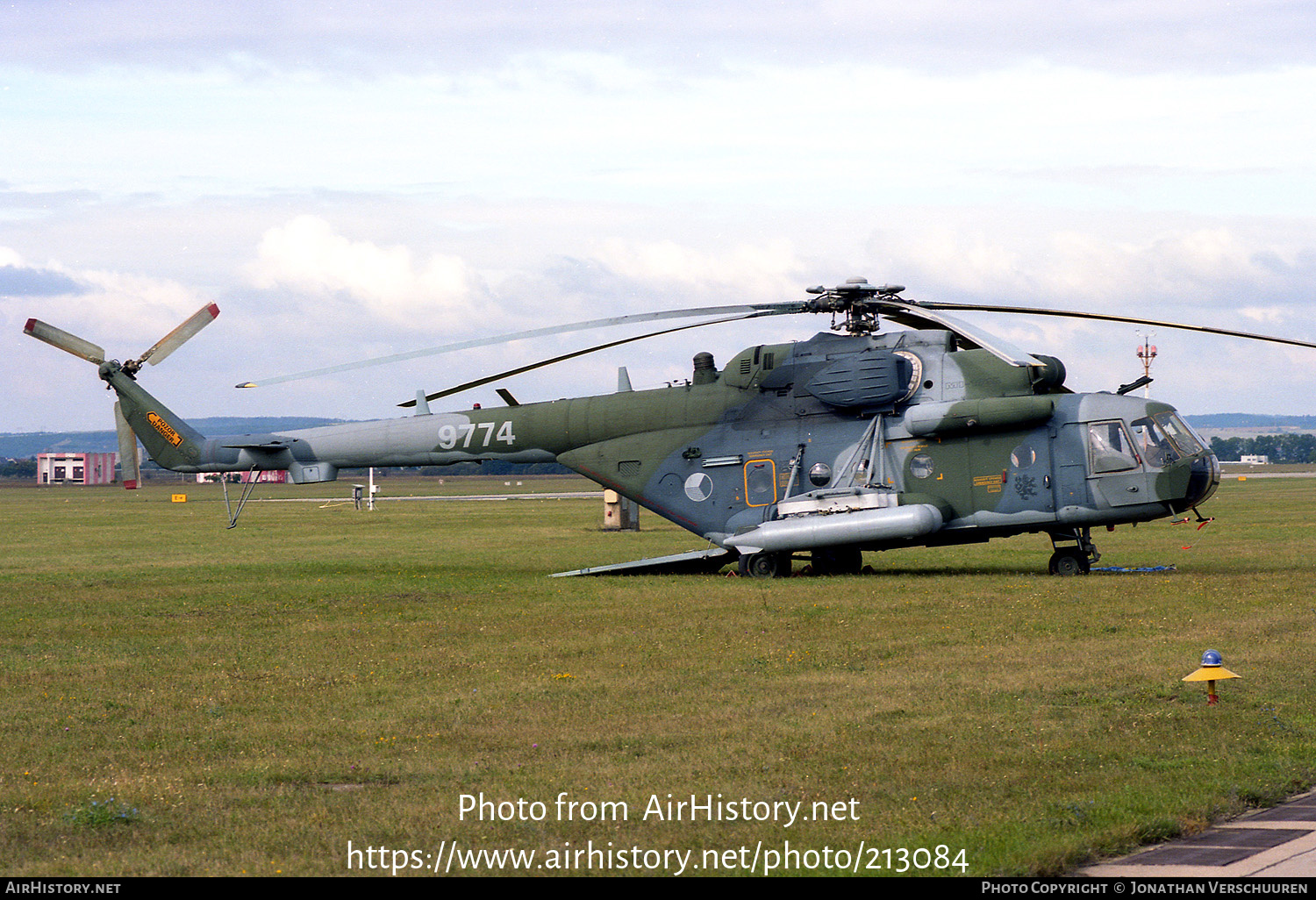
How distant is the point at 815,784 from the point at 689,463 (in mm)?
16799

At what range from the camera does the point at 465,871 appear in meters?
Result: 7.46

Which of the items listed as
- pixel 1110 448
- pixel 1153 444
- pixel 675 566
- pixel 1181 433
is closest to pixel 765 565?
pixel 675 566

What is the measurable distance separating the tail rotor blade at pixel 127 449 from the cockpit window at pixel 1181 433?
21879 millimetres

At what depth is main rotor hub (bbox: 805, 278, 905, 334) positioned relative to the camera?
22.9m

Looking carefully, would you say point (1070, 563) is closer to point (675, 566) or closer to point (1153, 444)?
point (1153, 444)

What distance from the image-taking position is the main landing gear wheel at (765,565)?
25.0m

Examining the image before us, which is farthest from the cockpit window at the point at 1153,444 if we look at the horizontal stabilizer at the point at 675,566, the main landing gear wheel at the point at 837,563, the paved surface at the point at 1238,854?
the paved surface at the point at 1238,854

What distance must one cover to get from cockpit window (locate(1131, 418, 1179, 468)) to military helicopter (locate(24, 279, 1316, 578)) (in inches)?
1.2

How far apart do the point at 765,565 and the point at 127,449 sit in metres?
15.4

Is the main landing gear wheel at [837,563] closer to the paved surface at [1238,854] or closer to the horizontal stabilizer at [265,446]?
the horizontal stabilizer at [265,446]

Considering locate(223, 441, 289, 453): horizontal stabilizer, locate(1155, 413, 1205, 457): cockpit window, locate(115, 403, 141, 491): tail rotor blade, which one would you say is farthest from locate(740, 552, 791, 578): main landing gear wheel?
locate(115, 403, 141, 491): tail rotor blade

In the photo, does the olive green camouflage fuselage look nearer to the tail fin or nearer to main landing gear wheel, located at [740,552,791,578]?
main landing gear wheel, located at [740,552,791,578]

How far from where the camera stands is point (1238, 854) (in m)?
7.42

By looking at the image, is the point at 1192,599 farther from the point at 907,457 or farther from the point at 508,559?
the point at 508,559
